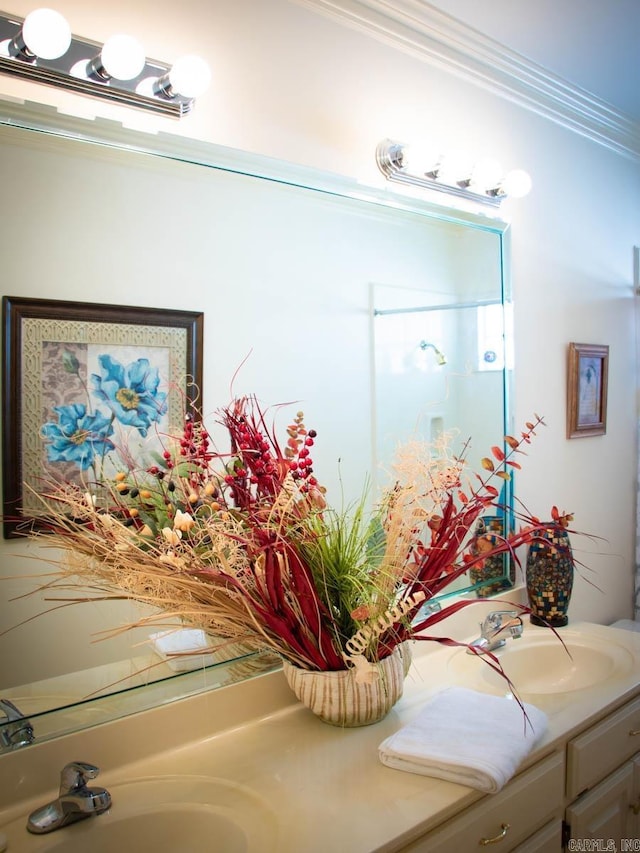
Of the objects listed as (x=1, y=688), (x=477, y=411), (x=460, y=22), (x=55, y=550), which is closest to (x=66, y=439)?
(x=55, y=550)

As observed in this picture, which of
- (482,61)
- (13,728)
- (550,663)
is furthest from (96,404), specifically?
(482,61)

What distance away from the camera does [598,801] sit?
1530 millimetres

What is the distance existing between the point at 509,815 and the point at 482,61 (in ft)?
6.41

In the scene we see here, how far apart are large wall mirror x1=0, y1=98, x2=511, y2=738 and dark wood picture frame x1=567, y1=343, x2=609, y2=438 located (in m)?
0.39

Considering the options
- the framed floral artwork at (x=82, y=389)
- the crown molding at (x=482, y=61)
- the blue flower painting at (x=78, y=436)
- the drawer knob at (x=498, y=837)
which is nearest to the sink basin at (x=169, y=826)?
the drawer knob at (x=498, y=837)

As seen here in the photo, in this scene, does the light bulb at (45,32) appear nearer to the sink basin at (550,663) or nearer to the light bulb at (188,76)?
the light bulb at (188,76)

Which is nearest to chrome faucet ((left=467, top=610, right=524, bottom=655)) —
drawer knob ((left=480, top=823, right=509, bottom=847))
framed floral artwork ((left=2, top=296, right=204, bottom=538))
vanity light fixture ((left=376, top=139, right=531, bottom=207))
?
drawer knob ((left=480, top=823, right=509, bottom=847))

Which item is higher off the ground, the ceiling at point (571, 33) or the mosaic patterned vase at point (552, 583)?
the ceiling at point (571, 33)

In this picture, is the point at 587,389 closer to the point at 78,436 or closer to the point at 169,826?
the point at 78,436

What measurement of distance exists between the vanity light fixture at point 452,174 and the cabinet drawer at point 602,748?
141 centimetres

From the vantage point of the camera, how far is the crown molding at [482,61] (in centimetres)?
177

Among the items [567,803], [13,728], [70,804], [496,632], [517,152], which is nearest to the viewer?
[70,804]

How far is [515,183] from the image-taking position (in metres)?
2.06

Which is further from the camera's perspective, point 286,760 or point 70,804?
point 286,760
